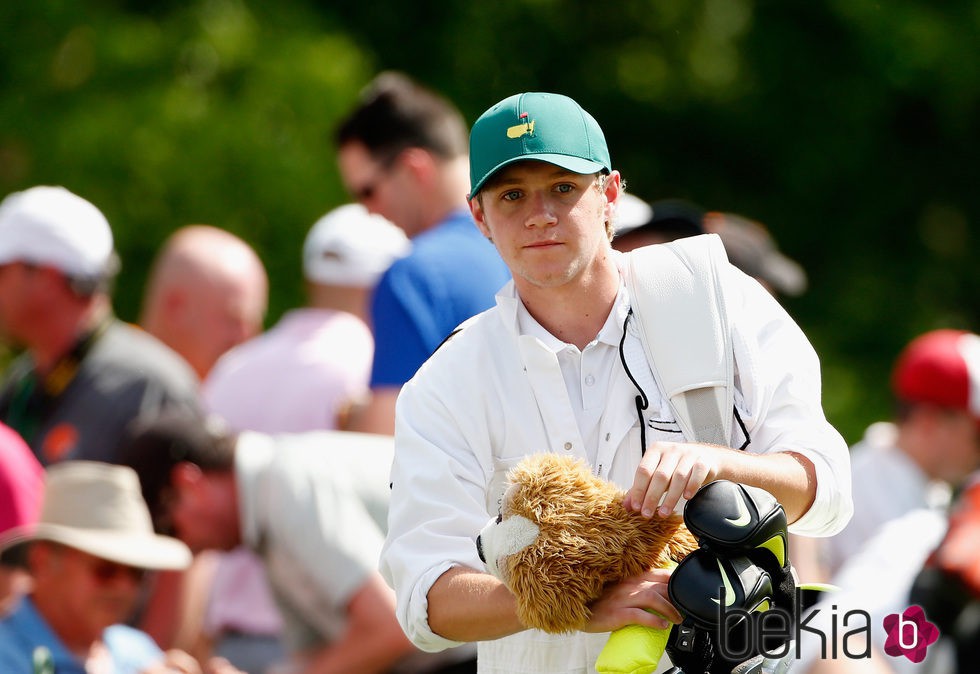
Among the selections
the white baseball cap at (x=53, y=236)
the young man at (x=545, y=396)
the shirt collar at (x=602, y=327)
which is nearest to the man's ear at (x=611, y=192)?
the young man at (x=545, y=396)

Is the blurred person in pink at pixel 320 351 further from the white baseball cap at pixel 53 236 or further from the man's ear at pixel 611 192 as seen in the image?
the man's ear at pixel 611 192

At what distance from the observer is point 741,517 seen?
7.81 feet

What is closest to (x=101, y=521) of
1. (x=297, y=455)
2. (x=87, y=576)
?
(x=87, y=576)

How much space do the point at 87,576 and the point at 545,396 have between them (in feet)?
6.17

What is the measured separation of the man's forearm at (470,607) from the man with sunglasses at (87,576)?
1.65 meters

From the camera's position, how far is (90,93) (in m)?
8.98

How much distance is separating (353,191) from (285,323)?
1.03 metres

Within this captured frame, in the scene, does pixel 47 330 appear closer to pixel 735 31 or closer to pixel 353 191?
pixel 353 191

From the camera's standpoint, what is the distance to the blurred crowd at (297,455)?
4.05 metres

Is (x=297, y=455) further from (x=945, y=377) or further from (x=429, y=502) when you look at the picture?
(x=945, y=377)

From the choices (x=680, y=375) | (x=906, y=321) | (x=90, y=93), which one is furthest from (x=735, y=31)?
(x=680, y=375)

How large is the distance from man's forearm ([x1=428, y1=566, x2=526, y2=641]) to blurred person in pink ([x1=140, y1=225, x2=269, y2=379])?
403 cm

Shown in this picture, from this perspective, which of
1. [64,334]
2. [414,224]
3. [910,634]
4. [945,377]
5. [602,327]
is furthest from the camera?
[945,377]

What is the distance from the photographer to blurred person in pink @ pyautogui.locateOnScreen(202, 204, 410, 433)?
17.7 ft
